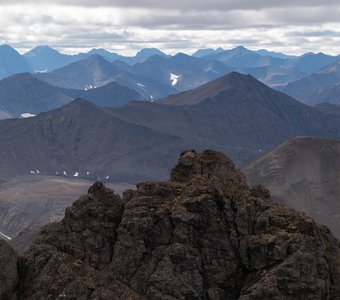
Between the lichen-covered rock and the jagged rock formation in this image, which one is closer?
the jagged rock formation

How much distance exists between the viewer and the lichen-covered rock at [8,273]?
159ft

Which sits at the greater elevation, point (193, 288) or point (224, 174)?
point (224, 174)

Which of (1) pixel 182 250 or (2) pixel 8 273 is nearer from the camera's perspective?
(2) pixel 8 273

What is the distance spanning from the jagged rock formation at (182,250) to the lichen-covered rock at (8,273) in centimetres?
68

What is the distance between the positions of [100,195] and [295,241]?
59.0 feet

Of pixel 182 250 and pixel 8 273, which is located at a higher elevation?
pixel 182 250

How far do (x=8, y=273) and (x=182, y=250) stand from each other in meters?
14.1

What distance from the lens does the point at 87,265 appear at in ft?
163

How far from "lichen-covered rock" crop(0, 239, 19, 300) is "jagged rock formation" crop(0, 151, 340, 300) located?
68cm

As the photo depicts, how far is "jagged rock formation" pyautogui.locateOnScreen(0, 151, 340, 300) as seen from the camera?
47.5 metres

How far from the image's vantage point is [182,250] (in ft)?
162

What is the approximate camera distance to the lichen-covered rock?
159 feet

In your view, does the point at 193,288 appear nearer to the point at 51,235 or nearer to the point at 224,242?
the point at 224,242

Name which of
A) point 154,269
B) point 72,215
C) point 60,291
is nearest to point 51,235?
point 72,215
